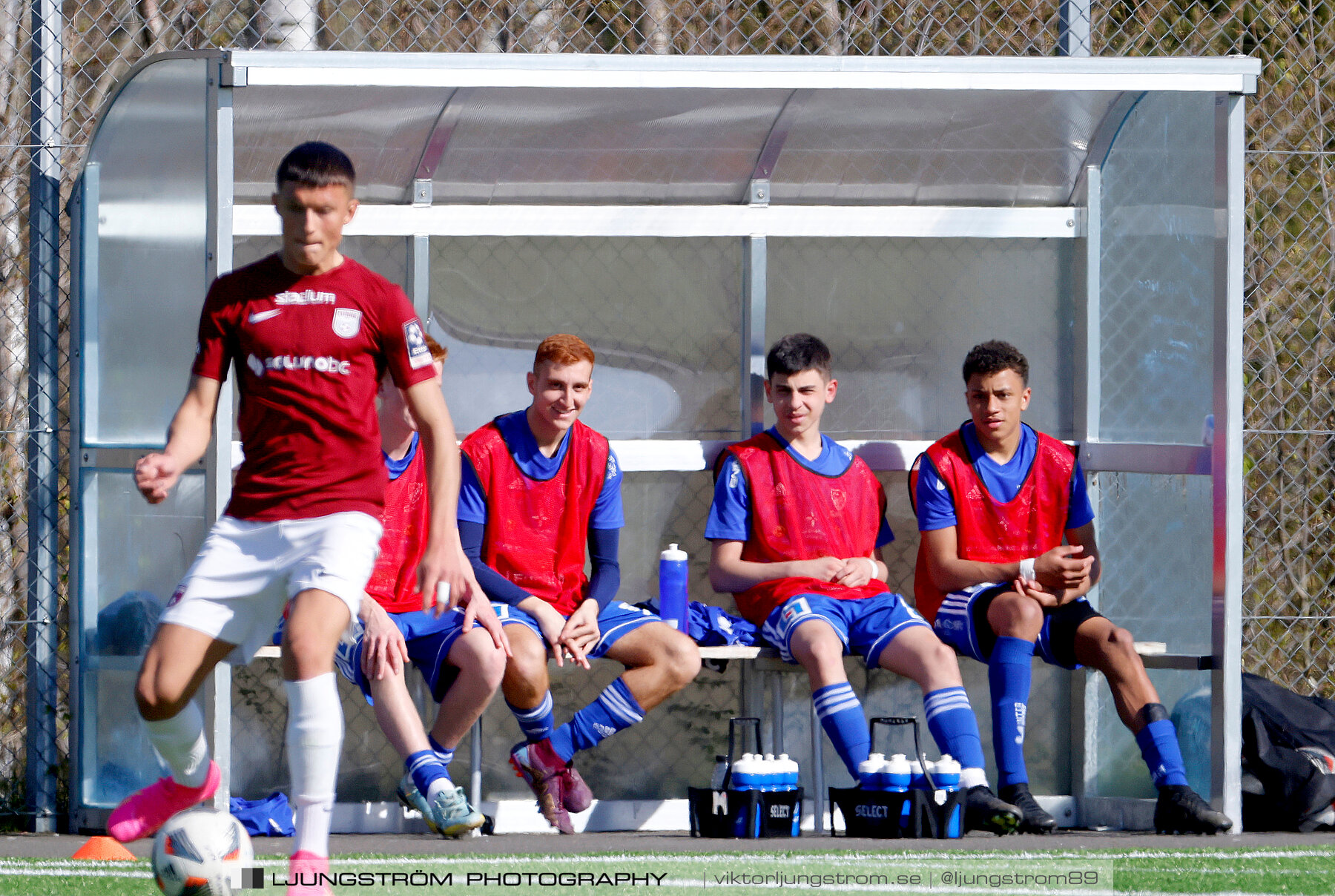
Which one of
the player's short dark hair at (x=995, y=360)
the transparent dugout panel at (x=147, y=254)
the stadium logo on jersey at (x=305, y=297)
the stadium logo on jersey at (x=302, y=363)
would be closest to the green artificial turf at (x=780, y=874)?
the stadium logo on jersey at (x=302, y=363)

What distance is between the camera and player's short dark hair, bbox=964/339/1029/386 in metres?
5.26

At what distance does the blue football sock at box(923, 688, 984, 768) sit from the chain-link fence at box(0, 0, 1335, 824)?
140cm

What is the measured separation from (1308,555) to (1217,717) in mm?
2432

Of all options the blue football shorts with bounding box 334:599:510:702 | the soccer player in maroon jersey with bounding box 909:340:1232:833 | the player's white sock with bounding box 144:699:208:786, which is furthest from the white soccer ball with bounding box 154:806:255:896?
the soccer player in maroon jersey with bounding box 909:340:1232:833

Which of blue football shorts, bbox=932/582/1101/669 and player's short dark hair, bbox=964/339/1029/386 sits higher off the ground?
player's short dark hair, bbox=964/339/1029/386

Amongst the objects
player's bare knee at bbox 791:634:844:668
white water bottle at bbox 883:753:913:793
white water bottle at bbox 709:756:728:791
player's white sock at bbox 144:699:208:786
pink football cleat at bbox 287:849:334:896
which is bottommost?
white water bottle at bbox 709:756:728:791

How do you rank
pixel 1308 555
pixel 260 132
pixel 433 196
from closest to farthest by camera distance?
pixel 260 132, pixel 433 196, pixel 1308 555

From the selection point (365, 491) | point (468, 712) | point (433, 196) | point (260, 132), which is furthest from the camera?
point (433, 196)

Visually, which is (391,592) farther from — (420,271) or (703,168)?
(703,168)

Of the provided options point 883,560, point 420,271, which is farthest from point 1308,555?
point 420,271

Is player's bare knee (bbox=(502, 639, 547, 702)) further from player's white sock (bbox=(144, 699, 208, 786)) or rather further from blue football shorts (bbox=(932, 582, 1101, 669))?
blue football shorts (bbox=(932, 582, 1101, 669))

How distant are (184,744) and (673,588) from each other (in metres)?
1.91

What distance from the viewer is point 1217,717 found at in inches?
191

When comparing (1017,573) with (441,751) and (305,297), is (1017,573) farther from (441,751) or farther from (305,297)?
(305,297)
